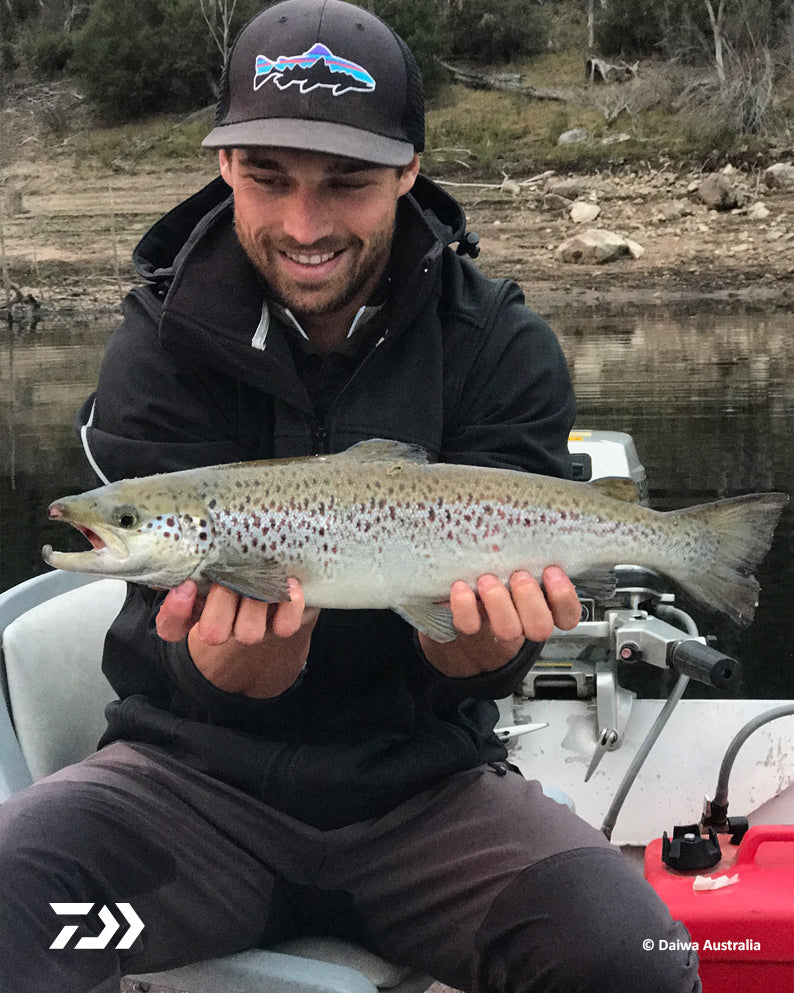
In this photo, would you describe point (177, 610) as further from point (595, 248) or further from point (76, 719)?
point (595, 248)

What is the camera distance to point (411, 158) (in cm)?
294

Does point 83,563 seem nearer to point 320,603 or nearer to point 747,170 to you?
point 320,603

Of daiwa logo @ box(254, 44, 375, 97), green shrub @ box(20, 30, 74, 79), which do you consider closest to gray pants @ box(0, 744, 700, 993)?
daiwa logo @ box(254, 44, 375, 97)

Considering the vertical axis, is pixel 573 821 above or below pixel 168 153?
below

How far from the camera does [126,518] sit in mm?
2477

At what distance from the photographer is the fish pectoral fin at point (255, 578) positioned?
8.06 feet

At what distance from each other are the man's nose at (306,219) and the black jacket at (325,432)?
21cm

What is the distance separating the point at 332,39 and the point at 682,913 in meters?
2.26

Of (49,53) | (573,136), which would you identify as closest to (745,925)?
(573,136)

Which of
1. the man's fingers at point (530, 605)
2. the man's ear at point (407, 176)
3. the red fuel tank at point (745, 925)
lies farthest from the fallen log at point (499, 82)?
the man's fingers at point (530, 605)

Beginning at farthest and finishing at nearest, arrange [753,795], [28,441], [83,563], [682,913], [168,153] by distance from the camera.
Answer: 1. [168,153]
2. [28,441]
3. [753,795]
4. [682,913]
5. [83,563]

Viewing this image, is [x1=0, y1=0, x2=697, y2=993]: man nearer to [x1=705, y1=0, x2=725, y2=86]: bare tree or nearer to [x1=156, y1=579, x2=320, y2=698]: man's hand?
[x1=156, y1=579, x2=320, y2=698]: man's hand

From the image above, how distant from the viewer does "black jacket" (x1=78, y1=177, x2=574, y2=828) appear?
2814 millimetres

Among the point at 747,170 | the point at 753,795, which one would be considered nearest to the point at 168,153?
the point at 747,170
